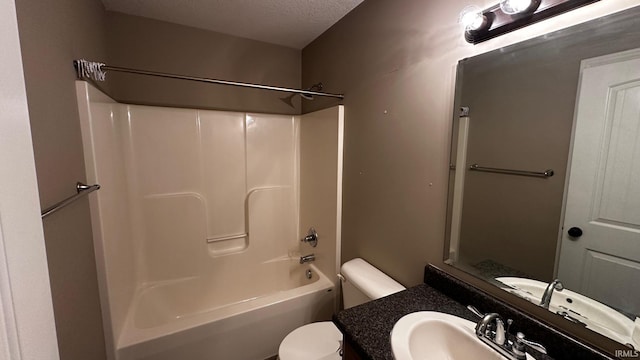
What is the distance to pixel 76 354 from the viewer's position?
3.14 ft

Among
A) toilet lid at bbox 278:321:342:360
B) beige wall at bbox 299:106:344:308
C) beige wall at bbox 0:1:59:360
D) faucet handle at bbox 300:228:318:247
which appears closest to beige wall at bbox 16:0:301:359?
beige wall at bbox 0:1:59:360

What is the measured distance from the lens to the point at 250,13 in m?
1.71

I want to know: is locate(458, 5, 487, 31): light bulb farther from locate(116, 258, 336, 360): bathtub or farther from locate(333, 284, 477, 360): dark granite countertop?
locate(116, 258, 336, 360): bathtub

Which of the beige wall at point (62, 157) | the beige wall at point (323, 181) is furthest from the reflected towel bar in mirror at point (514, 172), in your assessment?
the beige wall at point (62, 157)

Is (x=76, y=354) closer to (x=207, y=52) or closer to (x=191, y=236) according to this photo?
(x=191, y=236)

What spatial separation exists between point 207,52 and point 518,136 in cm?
213

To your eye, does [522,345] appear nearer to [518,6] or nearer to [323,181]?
[518,6]

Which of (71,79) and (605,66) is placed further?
(71,79)

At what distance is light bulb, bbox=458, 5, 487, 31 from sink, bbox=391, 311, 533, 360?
3.66ft

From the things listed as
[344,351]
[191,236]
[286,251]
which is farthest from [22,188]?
[286,251]

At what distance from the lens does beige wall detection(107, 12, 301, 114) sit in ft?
5.81

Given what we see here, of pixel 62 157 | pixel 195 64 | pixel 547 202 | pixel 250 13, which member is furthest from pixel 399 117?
pixel 195 64

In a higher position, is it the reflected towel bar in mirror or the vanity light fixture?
the vanity light fixture

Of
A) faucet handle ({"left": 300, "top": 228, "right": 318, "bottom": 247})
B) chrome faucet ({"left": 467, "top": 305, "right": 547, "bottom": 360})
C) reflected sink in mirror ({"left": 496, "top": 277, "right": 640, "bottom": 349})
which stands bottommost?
faucet handle ({"left": 300, "top": 228, "right": 318, "bottom": 247})
